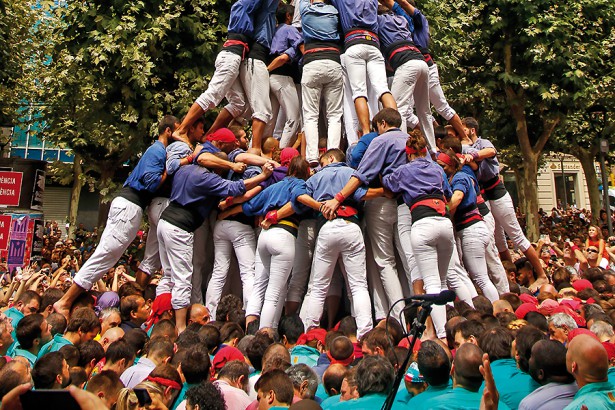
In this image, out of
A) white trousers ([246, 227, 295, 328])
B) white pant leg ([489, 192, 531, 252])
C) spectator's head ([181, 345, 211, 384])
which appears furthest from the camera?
white pant leg ([489, 192, 531, 252])

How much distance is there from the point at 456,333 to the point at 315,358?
138cm

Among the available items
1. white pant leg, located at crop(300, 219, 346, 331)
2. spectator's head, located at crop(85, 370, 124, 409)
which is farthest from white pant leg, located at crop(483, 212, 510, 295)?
spectator's head, located at crop(85, 370, 124, 409)

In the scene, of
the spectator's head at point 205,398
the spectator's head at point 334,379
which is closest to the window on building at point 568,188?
the spectator's head at point 334,379

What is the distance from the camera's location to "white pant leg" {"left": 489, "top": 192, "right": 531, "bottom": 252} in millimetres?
10500

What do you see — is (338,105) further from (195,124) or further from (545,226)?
(545,226)

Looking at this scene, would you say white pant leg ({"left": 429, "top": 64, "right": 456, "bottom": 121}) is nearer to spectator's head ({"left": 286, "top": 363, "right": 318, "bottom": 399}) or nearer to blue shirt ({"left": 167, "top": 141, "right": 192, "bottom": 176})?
blue shirt ({"left": 167, "top": 141, "right": 192, "bottom": 176})

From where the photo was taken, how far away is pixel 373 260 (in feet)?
Answer: 26.8

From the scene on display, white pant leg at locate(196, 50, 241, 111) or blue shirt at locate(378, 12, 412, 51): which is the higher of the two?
blue shirt at locate(378, 12, 412, 51)

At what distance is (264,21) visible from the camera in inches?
389

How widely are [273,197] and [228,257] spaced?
1246mm

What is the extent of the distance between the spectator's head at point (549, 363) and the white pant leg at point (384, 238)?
3.65 meters

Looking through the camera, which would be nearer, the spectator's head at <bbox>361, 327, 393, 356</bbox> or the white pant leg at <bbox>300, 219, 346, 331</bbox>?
the spectator's head at <bbox>361, 327, 393, 356</bbox>

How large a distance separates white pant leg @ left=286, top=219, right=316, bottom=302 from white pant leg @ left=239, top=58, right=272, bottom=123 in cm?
215

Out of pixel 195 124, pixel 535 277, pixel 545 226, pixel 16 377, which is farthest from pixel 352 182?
pixel 545 226
